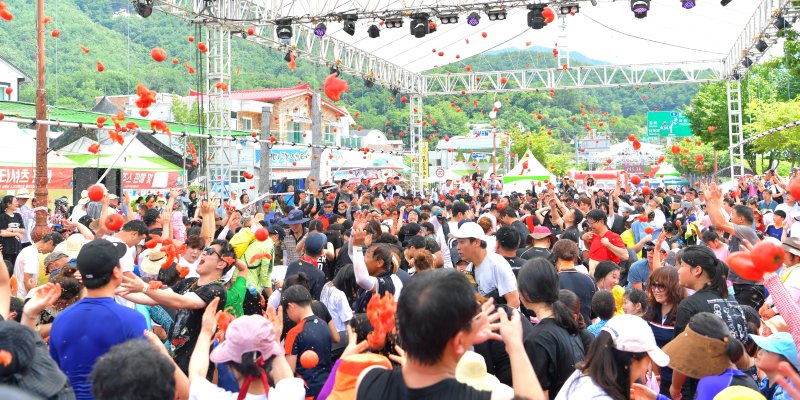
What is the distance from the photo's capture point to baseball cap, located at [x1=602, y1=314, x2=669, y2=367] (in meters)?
2.84

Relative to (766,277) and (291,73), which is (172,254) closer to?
(766,277)

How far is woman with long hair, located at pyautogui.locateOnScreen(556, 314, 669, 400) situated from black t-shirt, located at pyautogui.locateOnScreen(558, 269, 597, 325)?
2.30m

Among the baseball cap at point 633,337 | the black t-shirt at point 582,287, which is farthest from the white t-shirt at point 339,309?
the baseball cap at point 633,337

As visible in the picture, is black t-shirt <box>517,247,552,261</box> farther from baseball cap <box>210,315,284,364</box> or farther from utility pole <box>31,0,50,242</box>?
utility pole <box>31,0,50,242</box>

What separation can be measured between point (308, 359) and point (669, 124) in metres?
40.5

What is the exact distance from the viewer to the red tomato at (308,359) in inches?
166

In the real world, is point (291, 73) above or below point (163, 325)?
above

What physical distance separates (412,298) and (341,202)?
1040 centimetres

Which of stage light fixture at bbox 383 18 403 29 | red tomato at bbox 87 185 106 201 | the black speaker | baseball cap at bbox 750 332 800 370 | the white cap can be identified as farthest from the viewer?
stage light fixture at bbox 383 18 403 29

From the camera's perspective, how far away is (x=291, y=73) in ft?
174

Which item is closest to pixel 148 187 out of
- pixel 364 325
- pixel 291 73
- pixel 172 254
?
pixel 172 254

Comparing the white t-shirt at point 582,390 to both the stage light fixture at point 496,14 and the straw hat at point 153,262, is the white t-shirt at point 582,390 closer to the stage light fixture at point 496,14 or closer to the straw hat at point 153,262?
the straw hat at point 153,262

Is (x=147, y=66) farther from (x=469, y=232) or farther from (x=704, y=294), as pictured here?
(x=704, y=294)

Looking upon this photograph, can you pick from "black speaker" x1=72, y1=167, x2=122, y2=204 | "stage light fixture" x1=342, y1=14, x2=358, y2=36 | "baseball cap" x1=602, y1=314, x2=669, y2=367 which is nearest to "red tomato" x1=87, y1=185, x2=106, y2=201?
"black speaker" x1=72, y1=167, x2=122, y2=204
